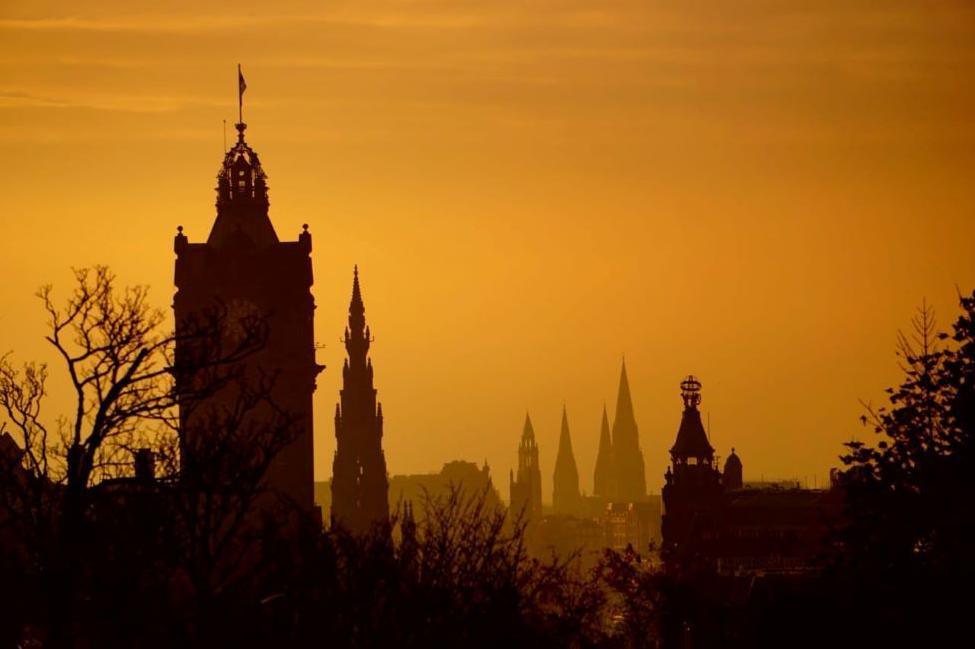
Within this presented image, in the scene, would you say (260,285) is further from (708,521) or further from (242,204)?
(708,521)

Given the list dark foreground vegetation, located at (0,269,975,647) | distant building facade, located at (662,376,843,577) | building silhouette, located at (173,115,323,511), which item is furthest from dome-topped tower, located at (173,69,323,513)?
dark foreground vegetation, located at (0,269,975,647)

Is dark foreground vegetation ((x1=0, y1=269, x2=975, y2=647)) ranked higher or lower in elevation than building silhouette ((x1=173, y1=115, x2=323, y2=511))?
lower

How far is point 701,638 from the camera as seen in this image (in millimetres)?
114188

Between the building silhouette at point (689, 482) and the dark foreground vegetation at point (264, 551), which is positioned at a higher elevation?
the building silhouette at point (689, 482)

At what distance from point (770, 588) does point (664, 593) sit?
27.1 meters

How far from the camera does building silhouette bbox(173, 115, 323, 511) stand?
134125mm

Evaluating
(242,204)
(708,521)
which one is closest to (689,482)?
(708,521)

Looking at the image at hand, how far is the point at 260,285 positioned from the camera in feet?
460

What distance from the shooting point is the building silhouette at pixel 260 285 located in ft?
440

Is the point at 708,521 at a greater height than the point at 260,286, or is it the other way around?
the point at 260,286

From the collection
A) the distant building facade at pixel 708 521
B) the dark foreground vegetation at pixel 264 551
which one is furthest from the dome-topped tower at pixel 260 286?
the dark foreground vegetation at pixel 264 551

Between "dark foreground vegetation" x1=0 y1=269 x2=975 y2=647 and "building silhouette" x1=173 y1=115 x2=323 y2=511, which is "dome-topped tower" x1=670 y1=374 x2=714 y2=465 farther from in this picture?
"dark foreground vegetation" x1=0 y1=269 x2=975 y2=647

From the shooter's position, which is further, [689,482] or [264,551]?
[689,482]

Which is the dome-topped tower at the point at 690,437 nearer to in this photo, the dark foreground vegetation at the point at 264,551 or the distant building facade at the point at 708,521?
the distant building facade at the point at 708,521
